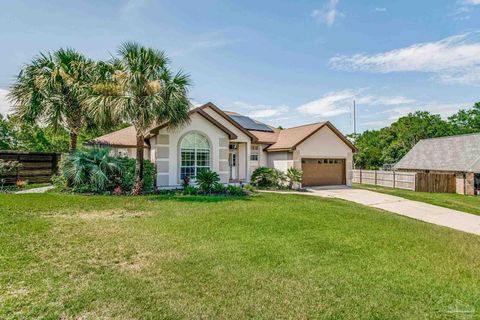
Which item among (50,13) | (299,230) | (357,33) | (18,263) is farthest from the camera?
(357,33)

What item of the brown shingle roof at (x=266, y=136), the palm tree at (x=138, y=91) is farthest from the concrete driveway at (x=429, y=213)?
the palm tree at (x=138, y=91)

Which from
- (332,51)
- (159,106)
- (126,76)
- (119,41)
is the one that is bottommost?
(159,106)

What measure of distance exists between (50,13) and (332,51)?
1598 cm

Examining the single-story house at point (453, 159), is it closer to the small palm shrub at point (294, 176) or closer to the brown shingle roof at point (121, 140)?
the small palm shrub at point (294, 176)

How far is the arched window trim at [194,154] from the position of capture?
16.4 m

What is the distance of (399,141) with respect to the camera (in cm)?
4159

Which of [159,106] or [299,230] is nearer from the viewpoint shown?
[299,230]

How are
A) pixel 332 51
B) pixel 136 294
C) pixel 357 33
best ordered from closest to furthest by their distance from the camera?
1. pixel 136 294
2. pixel 357 33
3. pixel 332 51

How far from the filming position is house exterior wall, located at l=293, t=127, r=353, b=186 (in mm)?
19672

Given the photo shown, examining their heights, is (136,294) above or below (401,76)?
below

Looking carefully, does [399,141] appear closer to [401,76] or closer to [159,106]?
[401,76]


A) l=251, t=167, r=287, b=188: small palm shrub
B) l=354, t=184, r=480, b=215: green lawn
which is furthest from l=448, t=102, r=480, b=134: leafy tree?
l=251, t=167, r=287, b=188: small palm shrub

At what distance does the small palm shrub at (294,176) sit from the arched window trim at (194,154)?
6039 mm

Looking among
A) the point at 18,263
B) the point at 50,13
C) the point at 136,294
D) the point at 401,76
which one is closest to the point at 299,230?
the point at 136,294
